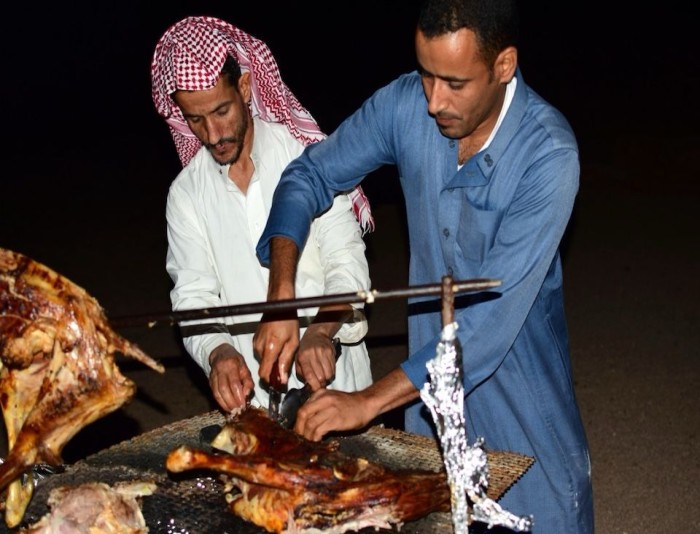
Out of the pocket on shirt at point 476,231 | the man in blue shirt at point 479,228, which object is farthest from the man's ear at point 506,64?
the pocket on shirt at point 476,231

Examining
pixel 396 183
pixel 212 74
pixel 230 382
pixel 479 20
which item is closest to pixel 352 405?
pixel 230 382

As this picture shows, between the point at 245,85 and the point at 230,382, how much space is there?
137cm

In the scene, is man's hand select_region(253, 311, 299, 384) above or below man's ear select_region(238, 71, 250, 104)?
below

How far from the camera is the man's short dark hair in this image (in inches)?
105

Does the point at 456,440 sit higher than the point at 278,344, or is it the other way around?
the point at 278,344

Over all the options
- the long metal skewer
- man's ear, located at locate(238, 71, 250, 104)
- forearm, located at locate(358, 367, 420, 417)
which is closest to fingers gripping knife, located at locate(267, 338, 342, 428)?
forearm, located at locate(358, 367, 420, 417)

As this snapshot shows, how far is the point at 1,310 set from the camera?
2.76m

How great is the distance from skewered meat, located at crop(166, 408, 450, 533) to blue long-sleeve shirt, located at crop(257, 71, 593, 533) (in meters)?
0.35

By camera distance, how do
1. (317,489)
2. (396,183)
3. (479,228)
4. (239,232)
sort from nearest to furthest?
(317,489) → (479,228) → (239,232) → (396,183)

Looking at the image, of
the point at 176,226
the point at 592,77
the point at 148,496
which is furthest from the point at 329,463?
the point at 592,77

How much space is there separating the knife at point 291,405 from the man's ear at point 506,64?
1343mm

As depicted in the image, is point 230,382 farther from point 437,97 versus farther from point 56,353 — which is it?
point 437,97

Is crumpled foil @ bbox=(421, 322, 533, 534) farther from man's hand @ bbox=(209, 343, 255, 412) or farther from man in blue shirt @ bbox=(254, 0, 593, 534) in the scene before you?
man's hand @ bbox=(209, 343, 255, 412)

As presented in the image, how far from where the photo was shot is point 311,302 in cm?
235
